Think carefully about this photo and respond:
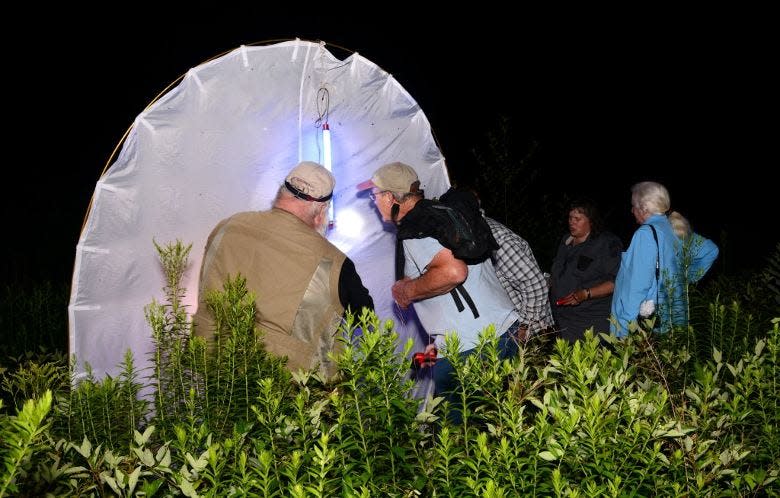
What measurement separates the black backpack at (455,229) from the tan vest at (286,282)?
1.51 ft

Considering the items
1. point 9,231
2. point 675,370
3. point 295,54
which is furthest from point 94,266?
point 9,231

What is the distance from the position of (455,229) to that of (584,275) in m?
2.11

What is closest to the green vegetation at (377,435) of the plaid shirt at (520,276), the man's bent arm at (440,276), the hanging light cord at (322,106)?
the man's bent arm at (440,276)

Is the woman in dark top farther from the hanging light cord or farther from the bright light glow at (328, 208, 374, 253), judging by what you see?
the hanging light cord

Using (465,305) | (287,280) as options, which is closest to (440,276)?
(465,305)

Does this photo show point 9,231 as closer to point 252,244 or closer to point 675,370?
point 252,244

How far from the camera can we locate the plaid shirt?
14.7 feet

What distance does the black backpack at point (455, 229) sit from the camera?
3.87 m

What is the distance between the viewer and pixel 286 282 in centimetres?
379

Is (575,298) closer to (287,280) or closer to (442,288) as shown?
(442,288)

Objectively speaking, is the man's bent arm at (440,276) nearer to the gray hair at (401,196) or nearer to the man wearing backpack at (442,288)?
the man wearing backpack at (442,288)

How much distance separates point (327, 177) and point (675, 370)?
203 centimetres

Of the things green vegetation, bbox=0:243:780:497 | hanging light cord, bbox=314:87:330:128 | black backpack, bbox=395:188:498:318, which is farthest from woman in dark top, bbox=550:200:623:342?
green vegetation, bbox=0:243:780:497

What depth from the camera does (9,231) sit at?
1297 cm
